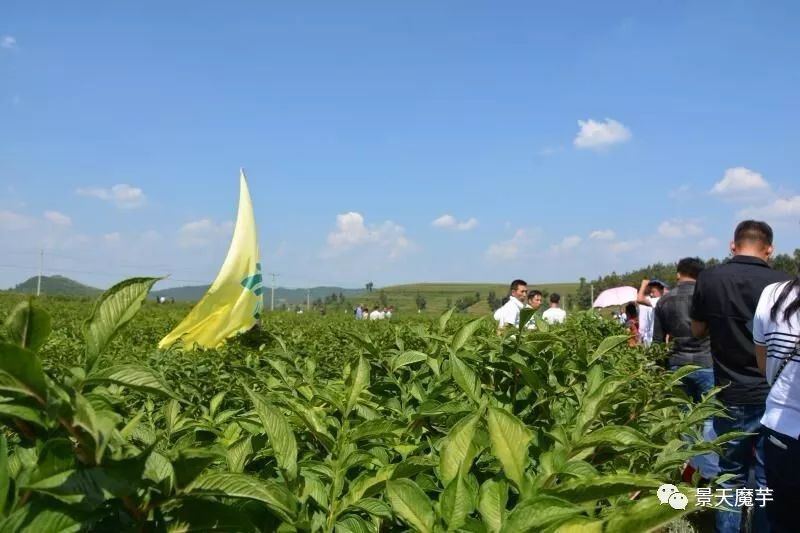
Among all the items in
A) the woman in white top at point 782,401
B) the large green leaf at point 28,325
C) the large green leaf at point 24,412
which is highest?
the large green leaf at point 28,325

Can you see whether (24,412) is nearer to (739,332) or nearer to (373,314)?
(739,332)

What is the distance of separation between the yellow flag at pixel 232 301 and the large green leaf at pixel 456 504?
6488 millimetres

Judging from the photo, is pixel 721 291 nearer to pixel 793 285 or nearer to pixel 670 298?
pixel 793 285

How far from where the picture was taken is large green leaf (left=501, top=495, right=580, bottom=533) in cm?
90

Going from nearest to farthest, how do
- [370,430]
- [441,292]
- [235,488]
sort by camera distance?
[235,488], [370,430], [441,292]

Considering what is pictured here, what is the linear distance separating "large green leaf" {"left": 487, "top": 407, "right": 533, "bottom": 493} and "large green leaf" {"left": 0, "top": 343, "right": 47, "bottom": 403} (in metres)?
0.71

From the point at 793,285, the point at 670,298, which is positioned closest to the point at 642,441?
the point at 793,285

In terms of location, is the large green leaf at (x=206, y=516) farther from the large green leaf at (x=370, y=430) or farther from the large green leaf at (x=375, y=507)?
the large green leaf at (x=370, y=430)

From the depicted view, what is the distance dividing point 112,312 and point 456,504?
0.59 m

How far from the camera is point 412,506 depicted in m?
1.07

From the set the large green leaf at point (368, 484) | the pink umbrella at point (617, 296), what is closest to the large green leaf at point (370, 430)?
the large green leaf at point (368, 484)

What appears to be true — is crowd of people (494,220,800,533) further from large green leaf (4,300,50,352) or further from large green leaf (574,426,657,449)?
large green leaf (4,300,50,352)

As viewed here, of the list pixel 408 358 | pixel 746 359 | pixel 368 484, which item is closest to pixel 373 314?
pixel 746 359

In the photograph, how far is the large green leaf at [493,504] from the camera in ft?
3.47
